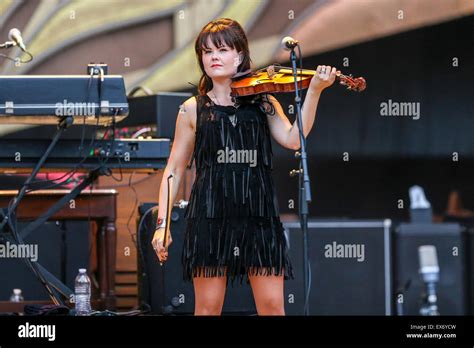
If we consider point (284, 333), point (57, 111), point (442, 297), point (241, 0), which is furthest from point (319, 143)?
point (284, 333)

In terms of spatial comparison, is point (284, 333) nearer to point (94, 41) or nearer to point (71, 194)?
point (71, 194)

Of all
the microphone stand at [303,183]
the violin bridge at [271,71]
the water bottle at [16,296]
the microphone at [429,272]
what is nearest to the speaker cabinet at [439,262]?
the microphone at [429,272]

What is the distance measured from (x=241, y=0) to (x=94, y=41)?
109cm

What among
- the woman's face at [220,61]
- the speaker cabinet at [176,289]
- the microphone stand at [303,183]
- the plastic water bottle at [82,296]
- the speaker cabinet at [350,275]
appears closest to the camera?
the microphone stand at [303,183]

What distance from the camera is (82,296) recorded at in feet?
23.6

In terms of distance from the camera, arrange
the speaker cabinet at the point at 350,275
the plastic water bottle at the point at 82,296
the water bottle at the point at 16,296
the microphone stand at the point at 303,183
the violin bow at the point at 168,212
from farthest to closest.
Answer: the water bottle at the point at 16,296, the speaker cabinet at the point at 350,275, the plastic water bottle at the point at 82,296, the violin bow at the point at 168,212, the microphone stand at the point at 303,183

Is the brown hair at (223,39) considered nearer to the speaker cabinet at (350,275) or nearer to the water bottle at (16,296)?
the speaker cabinet at (350,275)

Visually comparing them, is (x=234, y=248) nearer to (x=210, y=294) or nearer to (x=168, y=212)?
(x=210, y=294)

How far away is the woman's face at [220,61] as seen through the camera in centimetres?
613

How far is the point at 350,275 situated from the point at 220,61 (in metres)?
2.09

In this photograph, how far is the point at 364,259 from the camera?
7.61 m

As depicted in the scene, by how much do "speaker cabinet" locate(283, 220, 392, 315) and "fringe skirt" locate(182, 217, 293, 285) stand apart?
1660mm

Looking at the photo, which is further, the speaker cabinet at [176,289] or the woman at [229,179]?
the speaker cabinet at [176,289]

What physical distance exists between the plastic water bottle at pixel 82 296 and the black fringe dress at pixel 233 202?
1.25 metres
